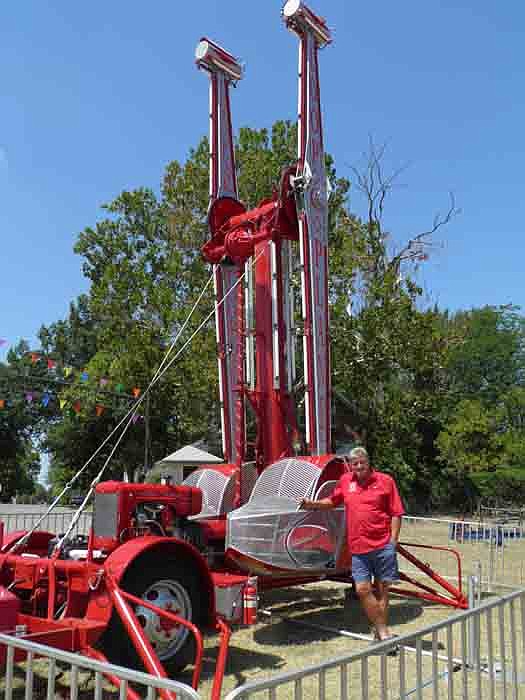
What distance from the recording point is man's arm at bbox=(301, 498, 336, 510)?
6.33 m

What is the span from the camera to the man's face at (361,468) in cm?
602

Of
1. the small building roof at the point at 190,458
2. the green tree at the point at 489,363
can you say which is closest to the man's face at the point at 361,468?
the small building roof at the point at 190,458

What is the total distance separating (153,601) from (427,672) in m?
2.31

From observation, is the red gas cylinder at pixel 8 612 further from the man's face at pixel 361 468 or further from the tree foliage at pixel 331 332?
the tree foliage at pixel 331 332

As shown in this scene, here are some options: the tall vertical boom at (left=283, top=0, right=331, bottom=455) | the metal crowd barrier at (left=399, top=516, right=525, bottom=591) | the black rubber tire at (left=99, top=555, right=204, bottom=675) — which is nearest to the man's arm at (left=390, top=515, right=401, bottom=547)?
the black rubber tire at (left=99, top=555, right=204, bottom=675)

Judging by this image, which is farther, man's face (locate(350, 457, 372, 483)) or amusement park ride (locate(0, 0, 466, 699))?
man's face (locate(350, 457, 372, 483))

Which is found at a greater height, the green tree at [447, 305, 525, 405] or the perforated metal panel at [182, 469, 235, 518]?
the green tree at [447, 305, 525, 405]

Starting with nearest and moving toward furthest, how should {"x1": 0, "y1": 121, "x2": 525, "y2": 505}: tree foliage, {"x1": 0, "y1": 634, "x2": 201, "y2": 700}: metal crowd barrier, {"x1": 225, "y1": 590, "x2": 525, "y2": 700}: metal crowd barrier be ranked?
{"x1": 0, "y1": 634, "x2": 201, "y2": 700}: metal crowd barrier < {"x1": 225, "y1": 590, "x2": 525, "y2": 700}: metal crowd barrier < {"x1": 0, "y1": 121, "x2": 525, "y2": 505}: tree foliage

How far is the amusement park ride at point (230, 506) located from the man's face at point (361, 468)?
0.77 m

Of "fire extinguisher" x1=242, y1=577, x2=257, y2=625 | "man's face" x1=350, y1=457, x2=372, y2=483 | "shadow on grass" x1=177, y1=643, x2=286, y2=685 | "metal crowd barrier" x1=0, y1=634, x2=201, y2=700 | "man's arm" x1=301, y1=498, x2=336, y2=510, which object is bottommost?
"shadow on grass" x1=177, y1=643, x2=286, y2=685

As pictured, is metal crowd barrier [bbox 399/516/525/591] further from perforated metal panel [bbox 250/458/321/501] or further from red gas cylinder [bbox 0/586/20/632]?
red gas cylinder [bbox 0/586/20/632]

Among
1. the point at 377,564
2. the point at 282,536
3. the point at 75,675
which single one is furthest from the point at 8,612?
the point at 377,564

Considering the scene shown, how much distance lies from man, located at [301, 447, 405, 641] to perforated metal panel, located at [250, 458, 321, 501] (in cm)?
82

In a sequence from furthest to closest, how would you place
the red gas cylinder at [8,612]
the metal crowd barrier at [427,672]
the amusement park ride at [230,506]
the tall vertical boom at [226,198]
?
1. the tall vertical boom at [226,198]
2. the amusement park ride at [230,506]
3. the red gas cylinder at [8,612]
4. the metal crowd barrier at [427,672]
